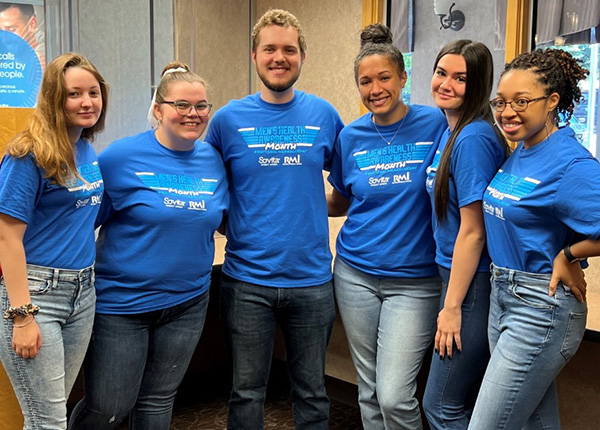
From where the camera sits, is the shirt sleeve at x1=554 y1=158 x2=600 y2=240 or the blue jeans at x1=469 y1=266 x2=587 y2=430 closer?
the shirt sleeve at x1=554 y1=158 x2=600 y2=240

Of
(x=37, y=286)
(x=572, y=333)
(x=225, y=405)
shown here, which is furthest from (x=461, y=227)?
(x=225, y=405)

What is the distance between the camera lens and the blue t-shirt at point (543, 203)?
1641 mm

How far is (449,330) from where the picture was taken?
6.46 feet

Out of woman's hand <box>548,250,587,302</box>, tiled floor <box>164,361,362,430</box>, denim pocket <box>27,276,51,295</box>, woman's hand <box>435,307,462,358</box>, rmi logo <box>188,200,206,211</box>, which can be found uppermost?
rmi logo <box>188,200,206,211</box>

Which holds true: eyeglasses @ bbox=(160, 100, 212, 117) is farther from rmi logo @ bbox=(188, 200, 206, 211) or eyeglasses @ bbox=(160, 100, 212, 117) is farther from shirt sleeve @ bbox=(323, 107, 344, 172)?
shirt sleeve @ bbox=(323, 107, 344, 172)

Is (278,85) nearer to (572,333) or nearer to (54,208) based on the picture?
(54,208)

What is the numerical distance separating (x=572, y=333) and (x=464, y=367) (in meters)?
0.36

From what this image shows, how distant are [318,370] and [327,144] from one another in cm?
79

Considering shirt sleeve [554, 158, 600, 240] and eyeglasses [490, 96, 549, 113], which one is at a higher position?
eyeglasses [490, 96, 549, 113]

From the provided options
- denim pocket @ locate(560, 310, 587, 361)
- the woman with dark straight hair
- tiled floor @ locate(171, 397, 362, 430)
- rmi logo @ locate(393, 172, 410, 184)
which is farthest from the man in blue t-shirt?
tiled floor @ locate(171, 397, 362, 430)

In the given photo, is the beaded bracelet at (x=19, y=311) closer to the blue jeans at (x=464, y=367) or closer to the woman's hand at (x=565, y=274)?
the blue jeans at (x=464, y=367)

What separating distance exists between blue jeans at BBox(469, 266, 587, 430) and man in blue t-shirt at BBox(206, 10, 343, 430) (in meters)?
0.65

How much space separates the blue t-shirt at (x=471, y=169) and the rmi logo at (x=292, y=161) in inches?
19.7

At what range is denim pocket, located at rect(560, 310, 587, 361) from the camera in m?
1.74
